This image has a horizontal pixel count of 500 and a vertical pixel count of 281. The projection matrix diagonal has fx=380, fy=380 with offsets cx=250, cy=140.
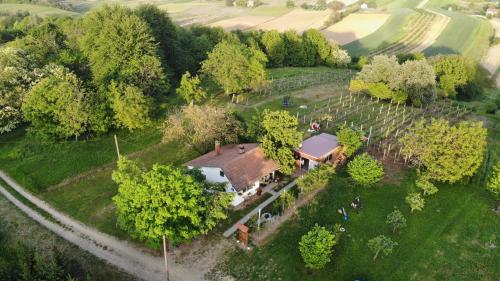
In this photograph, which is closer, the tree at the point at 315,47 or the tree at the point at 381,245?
the tree at the point at 381,245

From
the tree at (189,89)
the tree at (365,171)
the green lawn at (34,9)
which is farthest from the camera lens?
the green lawn at (34,9)

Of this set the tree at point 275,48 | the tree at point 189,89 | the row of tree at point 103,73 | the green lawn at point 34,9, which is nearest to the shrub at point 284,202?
the row of tree at point 103,73

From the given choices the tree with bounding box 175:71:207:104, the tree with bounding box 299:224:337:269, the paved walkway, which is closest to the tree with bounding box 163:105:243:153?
the paved walkway

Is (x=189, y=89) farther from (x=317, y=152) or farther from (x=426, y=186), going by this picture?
(x=426, y=186)

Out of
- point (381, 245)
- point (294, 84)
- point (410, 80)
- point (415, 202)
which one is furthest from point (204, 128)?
point (294, 84)

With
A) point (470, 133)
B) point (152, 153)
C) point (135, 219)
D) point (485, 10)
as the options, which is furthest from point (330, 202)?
point (485, 10)

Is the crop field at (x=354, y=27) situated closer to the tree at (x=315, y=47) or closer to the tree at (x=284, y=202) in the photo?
the tree at (x=315, y=47)
